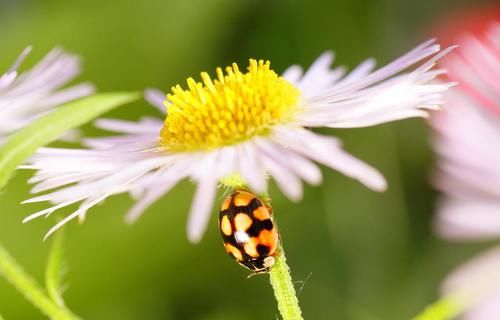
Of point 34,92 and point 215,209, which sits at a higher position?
point 34,92

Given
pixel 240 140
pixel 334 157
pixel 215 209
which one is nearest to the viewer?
pixel 334 157

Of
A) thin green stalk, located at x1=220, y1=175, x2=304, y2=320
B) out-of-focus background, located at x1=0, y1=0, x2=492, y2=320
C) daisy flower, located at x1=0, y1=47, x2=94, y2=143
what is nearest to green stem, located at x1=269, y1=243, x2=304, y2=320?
thin green stalk, located at x1=220, y1=175, x2=304, y2=320

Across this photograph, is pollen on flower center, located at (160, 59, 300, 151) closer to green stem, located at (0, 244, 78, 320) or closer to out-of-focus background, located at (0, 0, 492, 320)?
green stem, located at (0, 244, 78, 320)

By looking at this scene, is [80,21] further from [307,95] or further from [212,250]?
[307,95]

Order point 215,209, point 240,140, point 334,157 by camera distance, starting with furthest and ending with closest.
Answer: point 215,209, point 240,140, point 334,157

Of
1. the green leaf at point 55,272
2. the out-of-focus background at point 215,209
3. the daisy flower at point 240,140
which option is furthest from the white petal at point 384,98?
the out-of-focus background at point 215,209

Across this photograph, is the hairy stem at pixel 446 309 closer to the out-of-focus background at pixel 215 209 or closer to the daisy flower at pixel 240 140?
the daisy flower at pixel 240 140

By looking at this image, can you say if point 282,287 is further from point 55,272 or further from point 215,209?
point 215,209

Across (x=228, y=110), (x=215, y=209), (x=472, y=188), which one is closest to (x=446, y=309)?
(x=472, y=188)
